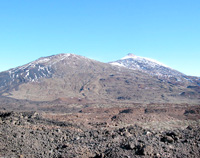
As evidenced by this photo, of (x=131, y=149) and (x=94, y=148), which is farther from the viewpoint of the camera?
(x=94, y=148)

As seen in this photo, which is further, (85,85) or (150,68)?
(150,68)

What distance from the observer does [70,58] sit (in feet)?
339

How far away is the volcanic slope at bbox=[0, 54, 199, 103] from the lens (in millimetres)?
60156

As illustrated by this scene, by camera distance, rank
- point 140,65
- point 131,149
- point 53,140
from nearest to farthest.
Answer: point 131,149
point 53,140
point 140,65

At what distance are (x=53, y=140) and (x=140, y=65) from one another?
120422 millimetres

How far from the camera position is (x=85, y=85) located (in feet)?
236

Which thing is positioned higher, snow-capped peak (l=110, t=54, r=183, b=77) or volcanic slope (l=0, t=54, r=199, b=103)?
snow-capped peak (l=110, t=54, r=183, b=77)

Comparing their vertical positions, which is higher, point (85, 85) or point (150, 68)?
point (150, 68)

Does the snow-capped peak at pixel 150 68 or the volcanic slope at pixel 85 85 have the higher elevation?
the snow-capped peak at pixel 150 68

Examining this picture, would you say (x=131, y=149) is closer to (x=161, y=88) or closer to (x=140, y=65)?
(x=161, y=88)

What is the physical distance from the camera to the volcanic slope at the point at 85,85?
6016 centimetres

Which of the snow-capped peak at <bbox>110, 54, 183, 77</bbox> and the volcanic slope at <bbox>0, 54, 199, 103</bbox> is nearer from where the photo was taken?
the volcanic slope at <bbox>0, 54, 199, 103</bbox>

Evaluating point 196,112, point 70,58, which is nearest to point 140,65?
point 70,58

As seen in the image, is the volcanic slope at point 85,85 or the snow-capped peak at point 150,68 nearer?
the volcanic slope at point 85,85
